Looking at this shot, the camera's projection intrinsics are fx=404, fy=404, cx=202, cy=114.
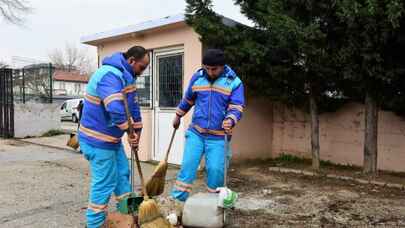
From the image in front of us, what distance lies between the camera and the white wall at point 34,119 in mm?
13320

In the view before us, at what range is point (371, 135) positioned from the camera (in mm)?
6254

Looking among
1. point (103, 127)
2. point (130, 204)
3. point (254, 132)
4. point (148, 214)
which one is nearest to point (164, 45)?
point (254, 132)

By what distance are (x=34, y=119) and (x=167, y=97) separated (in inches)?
301

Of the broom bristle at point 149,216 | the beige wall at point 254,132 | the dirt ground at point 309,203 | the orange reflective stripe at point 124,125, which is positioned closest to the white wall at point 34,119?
the beige wall at point 254,132

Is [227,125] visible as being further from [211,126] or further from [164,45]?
[164,45]

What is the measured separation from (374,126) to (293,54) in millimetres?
1689

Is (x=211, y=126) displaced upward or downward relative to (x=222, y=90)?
downward

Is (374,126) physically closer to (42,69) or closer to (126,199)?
(126,199)

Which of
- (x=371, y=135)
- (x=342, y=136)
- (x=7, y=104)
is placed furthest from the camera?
(x=7, y=104)

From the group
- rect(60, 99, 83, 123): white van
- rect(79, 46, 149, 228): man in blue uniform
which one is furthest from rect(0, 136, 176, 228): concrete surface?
rect(60, 99, 83, 123): white van

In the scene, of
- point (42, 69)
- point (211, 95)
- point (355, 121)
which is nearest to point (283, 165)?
point (355, 121)

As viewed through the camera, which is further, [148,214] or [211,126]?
[211,126]

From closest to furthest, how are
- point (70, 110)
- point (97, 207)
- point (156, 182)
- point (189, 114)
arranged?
point (97, 207), point (156, 182), point (189, 114), point (70, 110)

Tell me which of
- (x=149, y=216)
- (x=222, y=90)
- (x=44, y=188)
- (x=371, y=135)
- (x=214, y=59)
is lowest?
(x=44, y=188)
